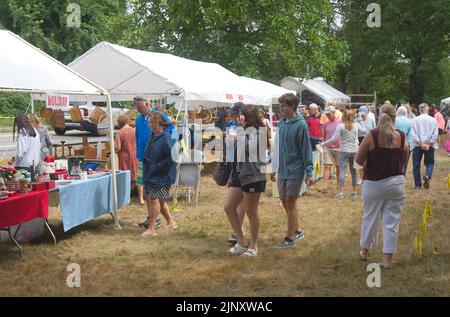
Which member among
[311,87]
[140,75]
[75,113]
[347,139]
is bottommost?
[347,139]

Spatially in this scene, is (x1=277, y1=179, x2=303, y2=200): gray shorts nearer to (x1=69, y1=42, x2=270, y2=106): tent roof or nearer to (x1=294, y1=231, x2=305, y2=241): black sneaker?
(x1=294, y1=231, x2=305, y2=241): black sneaker

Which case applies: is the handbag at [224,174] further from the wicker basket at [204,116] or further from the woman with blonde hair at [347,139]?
the wicker basket at [204,116]

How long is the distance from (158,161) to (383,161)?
298cm

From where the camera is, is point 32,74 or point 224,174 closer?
point 224,174

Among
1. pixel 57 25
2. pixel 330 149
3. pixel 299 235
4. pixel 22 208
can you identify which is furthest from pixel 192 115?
pixel 57 25

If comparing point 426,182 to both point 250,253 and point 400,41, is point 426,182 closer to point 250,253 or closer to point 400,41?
point 250,253

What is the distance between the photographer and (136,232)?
834 centimetres

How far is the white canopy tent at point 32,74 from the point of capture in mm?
6855

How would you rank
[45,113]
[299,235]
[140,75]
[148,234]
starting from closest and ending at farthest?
[299,235] < [148,234] < [140,75] < [45,113]

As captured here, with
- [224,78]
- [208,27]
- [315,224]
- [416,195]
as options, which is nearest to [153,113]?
[315,224]

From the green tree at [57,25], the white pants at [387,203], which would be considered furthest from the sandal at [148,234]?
the green tree at [57,25]

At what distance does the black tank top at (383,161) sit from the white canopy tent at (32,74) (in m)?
3.71

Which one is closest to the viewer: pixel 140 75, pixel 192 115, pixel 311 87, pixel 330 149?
pixel 330 149

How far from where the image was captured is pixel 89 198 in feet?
26.4
